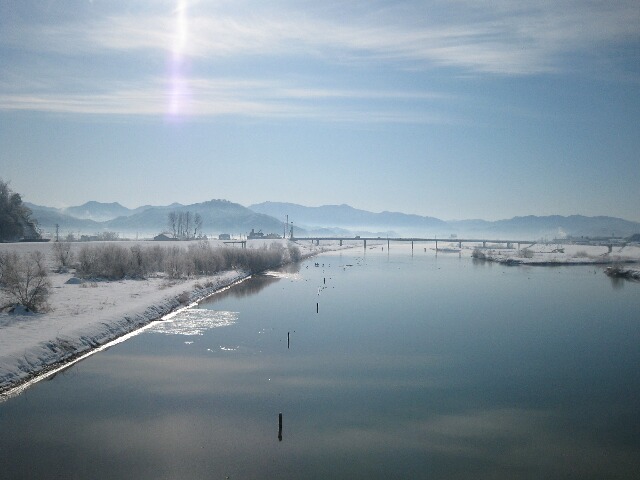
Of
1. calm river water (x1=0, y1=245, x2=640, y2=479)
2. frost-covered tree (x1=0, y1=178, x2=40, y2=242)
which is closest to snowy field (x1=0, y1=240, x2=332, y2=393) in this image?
calm river water (x1=0, y1=245, x2=640, y2=479)

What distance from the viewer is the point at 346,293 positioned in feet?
167

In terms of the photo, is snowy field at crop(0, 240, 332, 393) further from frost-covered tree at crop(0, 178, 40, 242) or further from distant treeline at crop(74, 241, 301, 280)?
frost-covered tree at crop(0, 178, 40, 242)

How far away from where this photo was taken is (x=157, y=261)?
63.3 meters

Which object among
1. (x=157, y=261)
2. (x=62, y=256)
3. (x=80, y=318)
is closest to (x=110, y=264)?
(x=157, y=261)

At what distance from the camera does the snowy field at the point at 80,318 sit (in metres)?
22.2

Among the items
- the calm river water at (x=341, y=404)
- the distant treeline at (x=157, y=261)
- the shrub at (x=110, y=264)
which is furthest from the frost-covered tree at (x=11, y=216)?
the calm river water at (x=341, y=404)

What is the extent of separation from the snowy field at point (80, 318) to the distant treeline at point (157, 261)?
308 centimetres

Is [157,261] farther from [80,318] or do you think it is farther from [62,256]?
[80,318]

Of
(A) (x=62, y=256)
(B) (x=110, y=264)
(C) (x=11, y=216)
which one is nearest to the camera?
(B) (x=110, y=264)

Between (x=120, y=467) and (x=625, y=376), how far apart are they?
63.1 feet

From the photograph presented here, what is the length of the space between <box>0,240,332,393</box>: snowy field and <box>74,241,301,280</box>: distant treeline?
3080 mm

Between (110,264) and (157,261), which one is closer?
(110,264)

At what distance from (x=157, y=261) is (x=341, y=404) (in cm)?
4844

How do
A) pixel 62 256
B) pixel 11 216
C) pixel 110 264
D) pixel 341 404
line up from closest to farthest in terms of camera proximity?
pixel 341 404 < pixel 110 264 < pixel 62 256 < pixel 11 216
